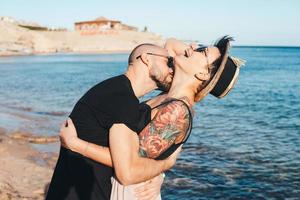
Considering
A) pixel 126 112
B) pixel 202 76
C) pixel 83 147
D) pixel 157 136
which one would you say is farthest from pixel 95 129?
pixel 202 76

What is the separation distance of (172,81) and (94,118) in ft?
2.99

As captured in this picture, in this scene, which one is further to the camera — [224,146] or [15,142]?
[224,146]

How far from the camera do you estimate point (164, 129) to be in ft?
11.1

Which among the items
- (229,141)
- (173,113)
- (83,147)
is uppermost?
(173,113)

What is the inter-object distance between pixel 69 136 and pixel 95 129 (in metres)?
0.26

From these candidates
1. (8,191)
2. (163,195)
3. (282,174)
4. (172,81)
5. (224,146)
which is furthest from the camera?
(224,146)

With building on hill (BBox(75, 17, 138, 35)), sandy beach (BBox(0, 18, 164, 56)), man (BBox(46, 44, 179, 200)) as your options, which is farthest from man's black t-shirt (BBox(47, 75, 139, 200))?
building on hill (BBox(75, 17, 138, 35))

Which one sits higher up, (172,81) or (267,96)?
(172,81)

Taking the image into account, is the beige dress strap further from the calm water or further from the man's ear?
the calm water

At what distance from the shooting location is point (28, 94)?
103 feet

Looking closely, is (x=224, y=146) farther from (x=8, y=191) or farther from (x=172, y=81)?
(x=172, y=81)

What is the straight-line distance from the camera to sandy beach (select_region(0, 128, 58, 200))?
27.8ft

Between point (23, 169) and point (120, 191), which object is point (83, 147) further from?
point (23, 169)

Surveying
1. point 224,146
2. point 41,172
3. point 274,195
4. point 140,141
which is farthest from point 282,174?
point 140,141
